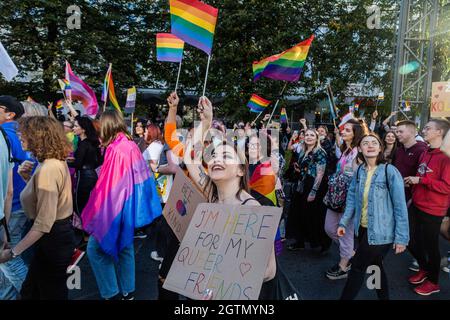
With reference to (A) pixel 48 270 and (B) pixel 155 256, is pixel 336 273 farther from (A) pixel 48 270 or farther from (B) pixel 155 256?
(A) pixel 48 270

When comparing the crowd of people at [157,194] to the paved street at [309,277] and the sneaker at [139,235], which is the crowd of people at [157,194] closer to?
the paved street at [309,277]

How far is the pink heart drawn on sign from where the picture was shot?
5.34ft

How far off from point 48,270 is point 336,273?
10.0 ft

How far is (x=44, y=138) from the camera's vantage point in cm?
267

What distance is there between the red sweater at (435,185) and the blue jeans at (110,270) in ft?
10.1

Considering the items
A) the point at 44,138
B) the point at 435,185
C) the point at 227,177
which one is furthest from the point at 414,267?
the point at 44,138

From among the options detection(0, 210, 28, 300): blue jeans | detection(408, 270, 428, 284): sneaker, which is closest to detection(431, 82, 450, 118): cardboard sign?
detection(408, 270, 428, 284): sneaker

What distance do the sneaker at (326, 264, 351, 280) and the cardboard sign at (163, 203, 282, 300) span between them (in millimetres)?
2841

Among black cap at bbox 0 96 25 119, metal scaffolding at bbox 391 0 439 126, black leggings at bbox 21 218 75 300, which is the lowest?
black leggings at bbox 21 218 75 300

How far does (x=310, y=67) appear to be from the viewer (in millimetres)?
17297

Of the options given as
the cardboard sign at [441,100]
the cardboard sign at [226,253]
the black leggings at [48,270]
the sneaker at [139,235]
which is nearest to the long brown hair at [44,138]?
the black leggings at [48,270]

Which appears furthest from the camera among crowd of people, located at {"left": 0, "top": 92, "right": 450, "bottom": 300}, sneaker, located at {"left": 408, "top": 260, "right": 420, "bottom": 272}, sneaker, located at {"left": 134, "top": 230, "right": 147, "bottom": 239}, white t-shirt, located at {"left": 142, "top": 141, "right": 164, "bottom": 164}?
sneaker, located at {"left": 134, "top": 230, "right": 147, "bottom": 239}

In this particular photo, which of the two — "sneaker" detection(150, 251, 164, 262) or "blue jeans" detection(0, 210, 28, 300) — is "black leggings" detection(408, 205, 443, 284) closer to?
"sneaker" detection(150, 251, 164, 262)

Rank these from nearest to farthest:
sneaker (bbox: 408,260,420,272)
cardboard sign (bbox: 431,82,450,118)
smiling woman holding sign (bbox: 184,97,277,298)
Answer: smiling woman holding sign (bbox: 184,97,277,298) < sneaker (bbox: 408,260,420,272) < cardboard sign (bbox: 431,82,450,118)
